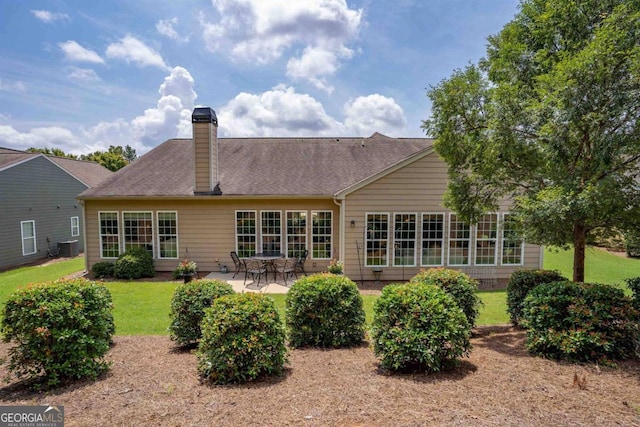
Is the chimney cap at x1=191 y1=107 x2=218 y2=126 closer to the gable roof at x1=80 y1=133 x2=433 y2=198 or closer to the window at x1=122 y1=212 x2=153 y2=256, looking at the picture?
the gable roof at x1=80 y1=133 x2=433 y2=198

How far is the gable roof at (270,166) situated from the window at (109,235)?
3.13 ft

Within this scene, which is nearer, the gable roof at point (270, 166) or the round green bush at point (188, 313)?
the round green bush at point (188, 313)

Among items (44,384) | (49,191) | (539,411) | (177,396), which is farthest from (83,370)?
(49,191)

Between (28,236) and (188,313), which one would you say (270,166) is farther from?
(28,236)

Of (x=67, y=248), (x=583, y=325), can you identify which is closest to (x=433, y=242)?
Answer: (x=583, y=325)

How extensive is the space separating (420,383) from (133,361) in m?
3.98

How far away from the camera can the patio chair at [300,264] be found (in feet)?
39.1

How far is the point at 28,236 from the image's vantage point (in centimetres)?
1603

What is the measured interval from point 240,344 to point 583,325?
179 inches

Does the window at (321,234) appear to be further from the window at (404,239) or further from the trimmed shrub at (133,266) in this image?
the trimmed shrub at (133,266)

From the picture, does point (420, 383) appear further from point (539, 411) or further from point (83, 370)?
point (83, 370)

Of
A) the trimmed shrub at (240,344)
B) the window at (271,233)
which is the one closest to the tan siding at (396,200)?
the window at (271,233)

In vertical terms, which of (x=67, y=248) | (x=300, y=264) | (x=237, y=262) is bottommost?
(x=67, y=248)

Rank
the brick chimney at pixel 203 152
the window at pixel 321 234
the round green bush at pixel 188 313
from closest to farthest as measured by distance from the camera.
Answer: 1. the round green bush at pixel 188 313
2. the brick chimney at pixel 203 152
3. the window at pixel 321 234
